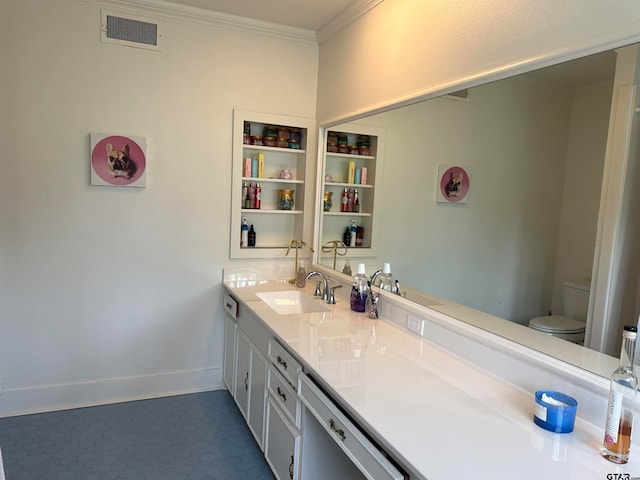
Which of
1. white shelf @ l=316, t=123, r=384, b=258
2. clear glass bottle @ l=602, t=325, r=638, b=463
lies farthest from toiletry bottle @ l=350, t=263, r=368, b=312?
clear glass bottle @ l=602, t=325, r=638, b=463

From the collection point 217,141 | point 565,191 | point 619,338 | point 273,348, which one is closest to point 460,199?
point 565,191

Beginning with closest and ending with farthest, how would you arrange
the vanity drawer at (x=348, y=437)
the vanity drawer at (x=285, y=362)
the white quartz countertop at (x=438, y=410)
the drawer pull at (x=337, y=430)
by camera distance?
the white quartz countertop at (x=438, y=410), the vanity drawer at (x=348, y=437), the drawer pull at (x=337, y=430), the vanity drawer at (x=285, y=362)

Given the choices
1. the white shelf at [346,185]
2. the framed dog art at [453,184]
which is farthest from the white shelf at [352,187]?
the framed dog art at [453,184]

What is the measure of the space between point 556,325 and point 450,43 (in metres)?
1.25

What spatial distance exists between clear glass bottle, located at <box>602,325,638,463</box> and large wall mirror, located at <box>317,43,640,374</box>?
0.15 meters

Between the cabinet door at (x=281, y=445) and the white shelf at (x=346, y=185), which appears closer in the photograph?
the cabinet door at (x=281, y=445)

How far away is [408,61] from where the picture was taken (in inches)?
91.2

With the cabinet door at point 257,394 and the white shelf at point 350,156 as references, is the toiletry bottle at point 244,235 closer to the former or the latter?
the white shelf at point 350,156

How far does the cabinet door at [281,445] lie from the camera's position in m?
2.00

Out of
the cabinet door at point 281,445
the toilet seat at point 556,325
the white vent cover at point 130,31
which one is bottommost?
the cabinet door at point 281,445

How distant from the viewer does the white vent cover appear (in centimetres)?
284

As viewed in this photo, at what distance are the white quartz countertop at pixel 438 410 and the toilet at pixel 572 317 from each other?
197 millimetres

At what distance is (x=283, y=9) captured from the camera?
2.93 meters

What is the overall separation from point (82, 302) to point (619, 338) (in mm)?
2916
